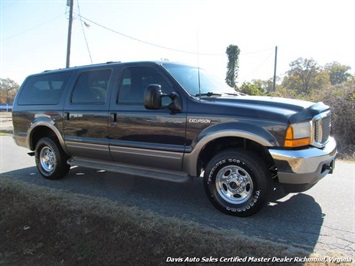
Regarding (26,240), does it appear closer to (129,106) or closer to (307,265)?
(129,106)

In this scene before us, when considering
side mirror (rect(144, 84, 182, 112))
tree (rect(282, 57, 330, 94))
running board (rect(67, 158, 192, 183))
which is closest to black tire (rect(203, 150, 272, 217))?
running board (rect(67, 158, 192, 183))

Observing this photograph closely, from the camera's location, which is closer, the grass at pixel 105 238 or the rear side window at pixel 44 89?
the grass at pixel 105 238

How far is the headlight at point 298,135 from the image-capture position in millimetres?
3516

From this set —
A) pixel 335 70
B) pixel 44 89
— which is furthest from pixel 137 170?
pixel 335 70

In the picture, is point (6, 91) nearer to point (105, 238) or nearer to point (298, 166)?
point (105, 238)

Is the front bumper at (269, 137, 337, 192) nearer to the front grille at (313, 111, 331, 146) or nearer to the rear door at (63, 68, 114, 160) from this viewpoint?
the front grille at (313, 111, 331, 146)

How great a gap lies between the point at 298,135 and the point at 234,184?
99 cm

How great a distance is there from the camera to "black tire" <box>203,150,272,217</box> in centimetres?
375

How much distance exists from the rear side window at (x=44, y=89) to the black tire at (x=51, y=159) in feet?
2.57

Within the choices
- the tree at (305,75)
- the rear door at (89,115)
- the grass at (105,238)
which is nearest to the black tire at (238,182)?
the grass at (105,238)

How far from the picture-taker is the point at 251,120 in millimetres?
3723

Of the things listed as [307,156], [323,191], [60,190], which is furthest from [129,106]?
[323,191]

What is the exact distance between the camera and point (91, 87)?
5332 mm

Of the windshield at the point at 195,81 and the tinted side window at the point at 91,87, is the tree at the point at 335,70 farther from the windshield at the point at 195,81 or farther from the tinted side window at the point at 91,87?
the tinted side window at the point at 91,87
